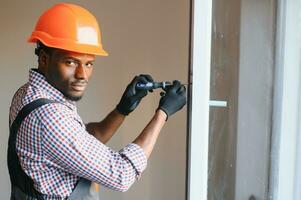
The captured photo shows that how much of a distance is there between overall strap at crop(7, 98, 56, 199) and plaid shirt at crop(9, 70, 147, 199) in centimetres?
2

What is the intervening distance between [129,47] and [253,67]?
84cm

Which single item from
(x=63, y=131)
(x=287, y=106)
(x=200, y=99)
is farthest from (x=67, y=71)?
(x=287, y=106)

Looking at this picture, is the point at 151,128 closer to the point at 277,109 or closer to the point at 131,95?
the point at 131,95

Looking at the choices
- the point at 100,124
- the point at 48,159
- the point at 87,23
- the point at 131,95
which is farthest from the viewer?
the point at 100,124

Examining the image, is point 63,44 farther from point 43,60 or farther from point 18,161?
point 18,161

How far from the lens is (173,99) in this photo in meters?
1.25

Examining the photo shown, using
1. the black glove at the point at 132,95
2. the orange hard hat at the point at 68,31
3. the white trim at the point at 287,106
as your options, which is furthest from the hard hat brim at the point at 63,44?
the white trim at the point at 287,106

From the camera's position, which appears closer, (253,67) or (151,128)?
(151,128)

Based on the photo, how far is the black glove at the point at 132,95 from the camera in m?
1.38

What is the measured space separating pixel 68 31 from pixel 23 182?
0.48 meters

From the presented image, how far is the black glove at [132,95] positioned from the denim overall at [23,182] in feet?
1.14

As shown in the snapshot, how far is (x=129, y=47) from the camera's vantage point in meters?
2.13

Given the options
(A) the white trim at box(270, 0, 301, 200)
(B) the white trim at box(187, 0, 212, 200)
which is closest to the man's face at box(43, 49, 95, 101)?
(B) the white trim at box(187, 0, 212, 200)

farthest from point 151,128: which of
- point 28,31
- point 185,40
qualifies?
point 28,31
